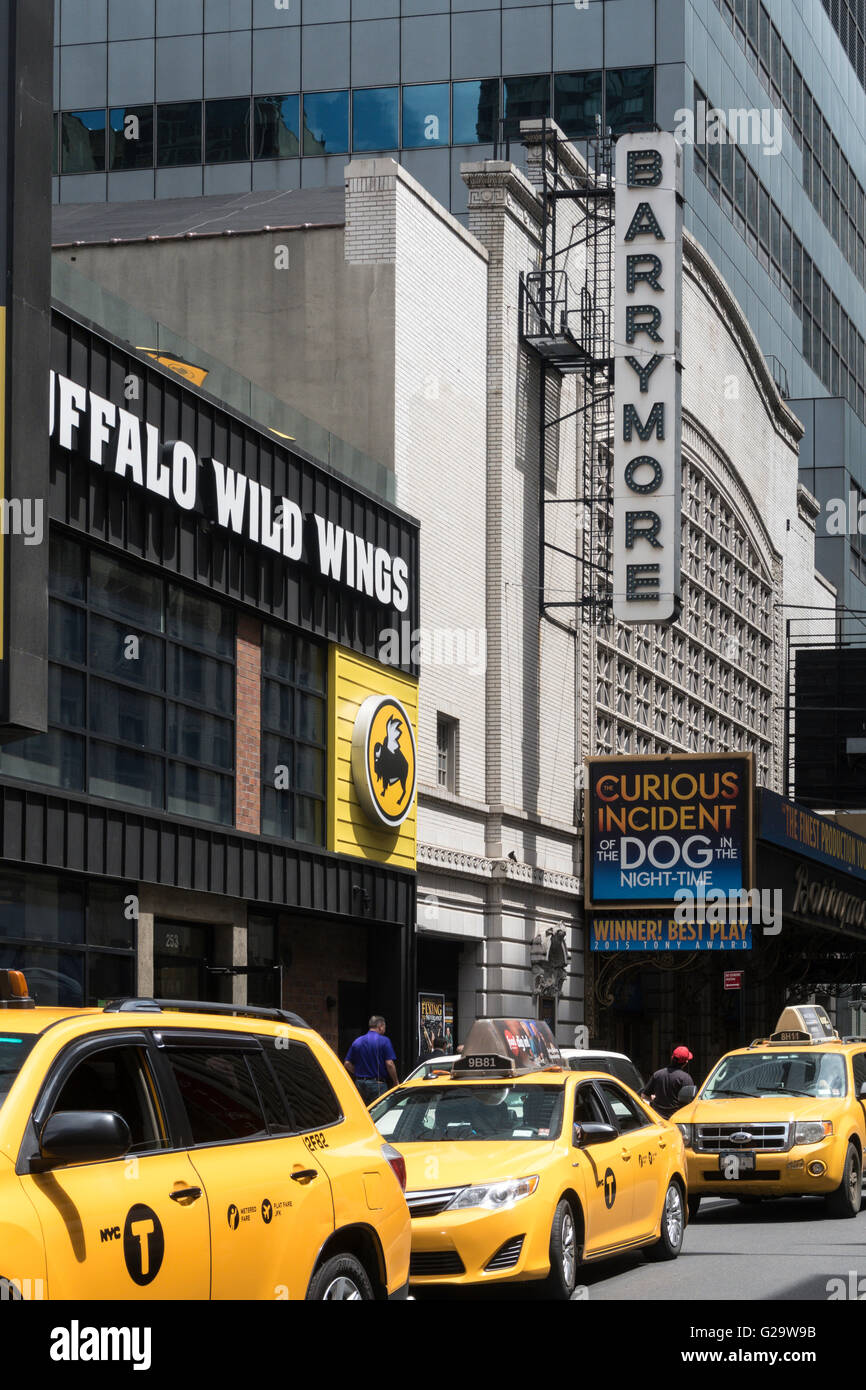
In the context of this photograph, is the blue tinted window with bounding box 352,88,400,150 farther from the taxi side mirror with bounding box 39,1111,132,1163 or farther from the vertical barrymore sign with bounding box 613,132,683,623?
the taxi side mirror with bounding box 39,1111,132,1163

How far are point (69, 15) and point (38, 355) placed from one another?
4268 cm

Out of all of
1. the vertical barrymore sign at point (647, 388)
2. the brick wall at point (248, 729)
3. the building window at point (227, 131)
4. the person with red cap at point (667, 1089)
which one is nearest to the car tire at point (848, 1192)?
the person with red cap at point (667, 1089)

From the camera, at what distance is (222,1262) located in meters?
7.56

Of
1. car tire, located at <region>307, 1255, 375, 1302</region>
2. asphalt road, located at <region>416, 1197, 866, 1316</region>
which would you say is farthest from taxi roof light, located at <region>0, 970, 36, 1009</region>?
asphalt road, located at <region>416, 1197, 866, 1316</region>

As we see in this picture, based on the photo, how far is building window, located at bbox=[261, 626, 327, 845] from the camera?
2241 cm

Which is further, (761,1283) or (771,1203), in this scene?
(771,1203)

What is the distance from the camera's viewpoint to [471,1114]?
44.4 feet

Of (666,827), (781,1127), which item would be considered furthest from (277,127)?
(781,1127)

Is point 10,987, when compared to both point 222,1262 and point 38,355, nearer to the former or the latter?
point 222,1262

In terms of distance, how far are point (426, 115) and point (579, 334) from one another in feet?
67.2

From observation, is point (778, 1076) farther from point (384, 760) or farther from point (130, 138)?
point (130, 138)

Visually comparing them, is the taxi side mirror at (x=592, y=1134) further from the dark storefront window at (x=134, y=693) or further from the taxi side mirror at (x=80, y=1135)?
the taxi side mirror at (x=80, y=1135)
